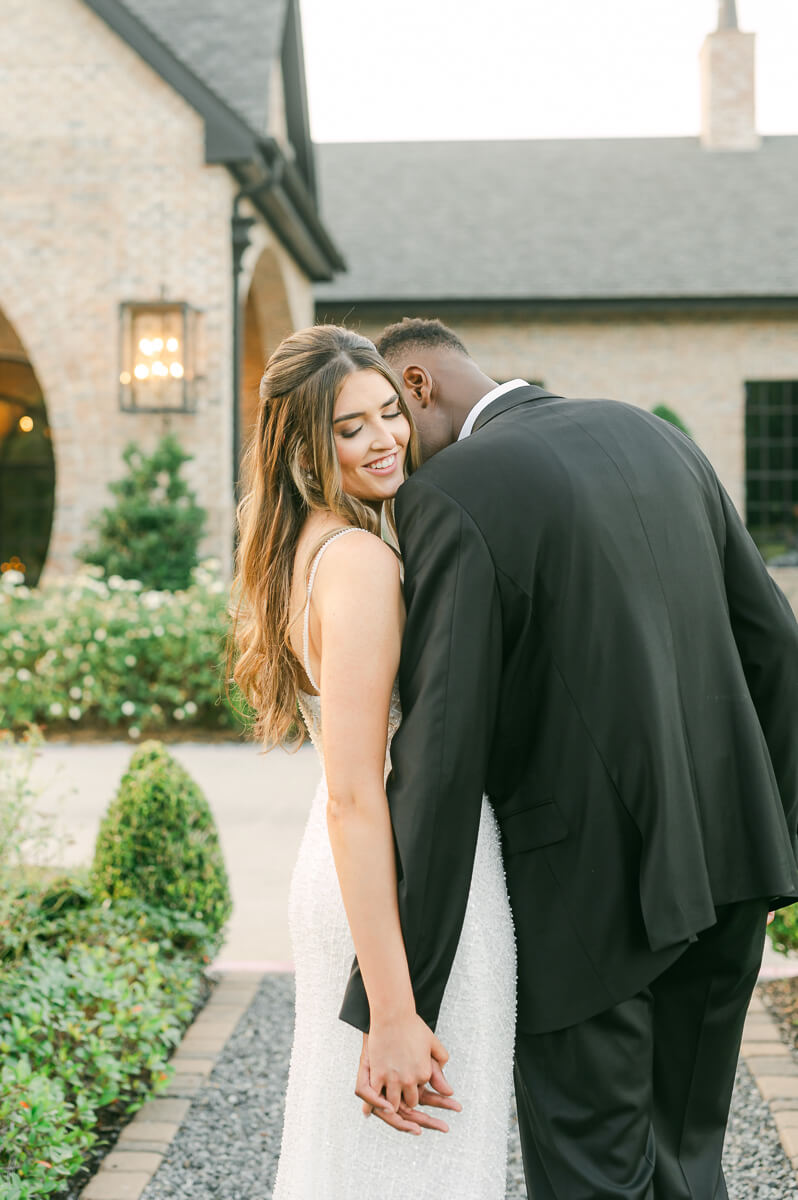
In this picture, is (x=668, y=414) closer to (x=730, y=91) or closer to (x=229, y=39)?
(x=229, y=39)

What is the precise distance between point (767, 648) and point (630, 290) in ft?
54.7

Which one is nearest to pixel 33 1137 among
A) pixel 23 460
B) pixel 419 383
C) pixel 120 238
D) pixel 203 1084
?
pixel 203 1084

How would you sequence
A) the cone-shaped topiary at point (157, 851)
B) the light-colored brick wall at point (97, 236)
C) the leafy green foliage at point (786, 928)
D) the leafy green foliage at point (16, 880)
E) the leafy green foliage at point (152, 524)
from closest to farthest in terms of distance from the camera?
1. the leafy green foliage at point (16, 880)
2. the leafy green foliage at point (786, 928)
3. the cone-shaped topiary at point (157, 851)
4. the leafy green foliage at point (152, 524)
5. the light-colored brick wall at point (97, 236)

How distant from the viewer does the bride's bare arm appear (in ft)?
5.51

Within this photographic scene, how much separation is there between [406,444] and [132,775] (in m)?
2.38

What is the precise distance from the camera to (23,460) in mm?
16484

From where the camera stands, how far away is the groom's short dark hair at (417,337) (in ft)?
7.20

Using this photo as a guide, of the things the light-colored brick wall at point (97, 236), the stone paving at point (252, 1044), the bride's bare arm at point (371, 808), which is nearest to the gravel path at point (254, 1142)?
the stone paving at point (252, 1044)

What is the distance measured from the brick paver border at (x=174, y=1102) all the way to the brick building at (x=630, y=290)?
42.3 feet

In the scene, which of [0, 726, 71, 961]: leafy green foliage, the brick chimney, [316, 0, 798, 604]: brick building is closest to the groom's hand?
[0, 726, 71, 961]: leafy green foliage

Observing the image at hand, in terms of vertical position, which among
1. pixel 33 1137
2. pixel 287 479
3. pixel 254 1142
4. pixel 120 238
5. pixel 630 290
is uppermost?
pixel 630 290

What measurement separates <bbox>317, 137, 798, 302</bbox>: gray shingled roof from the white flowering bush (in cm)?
962

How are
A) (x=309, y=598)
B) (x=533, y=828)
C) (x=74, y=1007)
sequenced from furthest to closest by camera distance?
1. (x=74, y=1007)
2. (x=309, y=598)
3. (x=533, y=828)

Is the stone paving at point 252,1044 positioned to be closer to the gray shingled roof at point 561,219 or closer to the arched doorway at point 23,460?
the arched doorway at point 23,460
